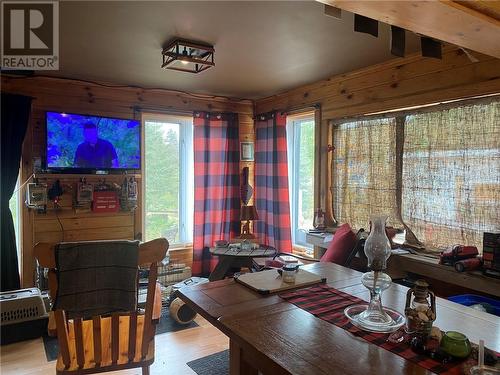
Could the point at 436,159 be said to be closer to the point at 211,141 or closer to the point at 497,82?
the point at 497,82

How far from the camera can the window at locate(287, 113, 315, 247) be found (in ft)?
13.6

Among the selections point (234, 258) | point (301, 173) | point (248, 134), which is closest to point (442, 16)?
point (234, 258)

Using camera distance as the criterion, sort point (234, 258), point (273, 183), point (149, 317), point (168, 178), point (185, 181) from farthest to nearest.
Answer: point (185, 181), point (168, 178), point (273, 183), point (234, 258), point (149, 317)

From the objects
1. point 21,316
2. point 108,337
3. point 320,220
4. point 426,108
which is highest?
point 426,108

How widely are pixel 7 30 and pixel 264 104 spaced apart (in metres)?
2.92

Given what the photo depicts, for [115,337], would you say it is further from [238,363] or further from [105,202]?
[105,202]

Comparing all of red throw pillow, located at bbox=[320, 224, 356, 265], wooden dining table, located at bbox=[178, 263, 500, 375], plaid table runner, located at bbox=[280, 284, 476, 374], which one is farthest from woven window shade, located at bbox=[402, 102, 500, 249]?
plaid table runner, located at bbox=[280, 284, 476, 374]

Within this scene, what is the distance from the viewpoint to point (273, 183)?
4.30 metres

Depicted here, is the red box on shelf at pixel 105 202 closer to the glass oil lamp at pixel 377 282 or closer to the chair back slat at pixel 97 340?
the chair back slat at pixel 97 340

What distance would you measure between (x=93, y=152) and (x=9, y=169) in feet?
2.48

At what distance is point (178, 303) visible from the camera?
3.15 metres

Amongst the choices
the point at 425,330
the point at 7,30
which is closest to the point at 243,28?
the point at 7,30

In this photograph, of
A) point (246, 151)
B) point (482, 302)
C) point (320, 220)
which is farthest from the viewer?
point (246, 151)

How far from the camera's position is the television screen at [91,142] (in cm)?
353
